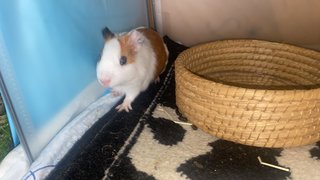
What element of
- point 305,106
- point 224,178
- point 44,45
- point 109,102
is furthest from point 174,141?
point 44,45

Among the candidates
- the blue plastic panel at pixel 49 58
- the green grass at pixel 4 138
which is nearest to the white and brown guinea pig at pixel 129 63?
the blue plastic panel at pixel 49 58

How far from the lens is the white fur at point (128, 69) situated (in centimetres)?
133

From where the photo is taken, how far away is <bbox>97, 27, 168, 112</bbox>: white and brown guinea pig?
52.7 inches

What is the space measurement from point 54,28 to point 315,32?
1674 mm

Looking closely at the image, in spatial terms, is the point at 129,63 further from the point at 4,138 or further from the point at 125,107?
the point at 4,138

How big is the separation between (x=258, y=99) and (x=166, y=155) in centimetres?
43

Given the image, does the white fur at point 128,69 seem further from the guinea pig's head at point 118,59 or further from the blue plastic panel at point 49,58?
the blue plastic panel at point 49,58

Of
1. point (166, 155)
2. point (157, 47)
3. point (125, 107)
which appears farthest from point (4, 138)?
point (157, 47)

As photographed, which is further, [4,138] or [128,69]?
[128,69]

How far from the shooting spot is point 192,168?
1230 millimetres

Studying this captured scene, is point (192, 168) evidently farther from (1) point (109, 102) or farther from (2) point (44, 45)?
(2) point (44, 45)

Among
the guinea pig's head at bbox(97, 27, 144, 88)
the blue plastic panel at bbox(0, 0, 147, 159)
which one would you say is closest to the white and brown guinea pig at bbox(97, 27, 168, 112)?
the guinea pig's head at bbox(97, 27, 144, 88)

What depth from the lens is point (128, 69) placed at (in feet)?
4.60

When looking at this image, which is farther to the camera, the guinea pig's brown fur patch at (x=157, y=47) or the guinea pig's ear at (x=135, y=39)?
the guinea pig's brown fur patch at (x=157, y=47)
